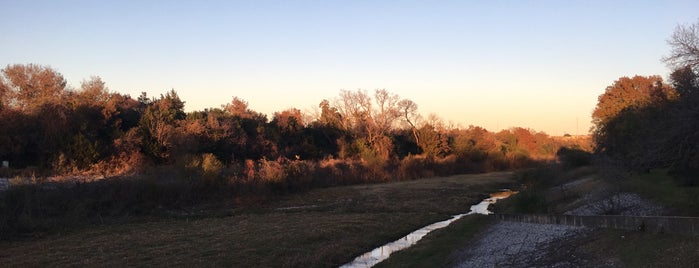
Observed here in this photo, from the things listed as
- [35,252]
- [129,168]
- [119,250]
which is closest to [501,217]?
[119,250]

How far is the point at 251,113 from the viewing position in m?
80.8

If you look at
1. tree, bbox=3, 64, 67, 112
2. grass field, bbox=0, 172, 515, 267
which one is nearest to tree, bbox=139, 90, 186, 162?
tree, bbox=3, 64, 67, 112

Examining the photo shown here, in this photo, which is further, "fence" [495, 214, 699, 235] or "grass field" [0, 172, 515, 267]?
"grass field" [0, 172, 515, 267]

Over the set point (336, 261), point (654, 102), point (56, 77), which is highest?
point (56, 77)

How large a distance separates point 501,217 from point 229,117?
4417 cm

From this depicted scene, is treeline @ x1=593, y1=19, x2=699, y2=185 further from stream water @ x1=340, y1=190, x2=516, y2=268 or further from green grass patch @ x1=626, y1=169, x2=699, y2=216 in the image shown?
stream water @ x1=340, y1=190, x2=516, y2=268

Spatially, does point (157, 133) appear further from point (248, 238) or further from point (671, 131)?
point (671, 131)

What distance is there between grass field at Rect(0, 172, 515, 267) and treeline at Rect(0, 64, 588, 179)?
13052 millimetres

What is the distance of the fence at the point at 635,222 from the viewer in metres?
13.9

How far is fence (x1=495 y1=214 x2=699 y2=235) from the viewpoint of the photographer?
548 inches

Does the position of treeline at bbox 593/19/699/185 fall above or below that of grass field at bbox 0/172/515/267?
above

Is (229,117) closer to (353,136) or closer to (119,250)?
(353,136)

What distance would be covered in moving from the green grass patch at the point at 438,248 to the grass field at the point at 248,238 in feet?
6.90

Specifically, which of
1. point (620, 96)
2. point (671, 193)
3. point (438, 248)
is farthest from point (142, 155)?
point (620, 96)
